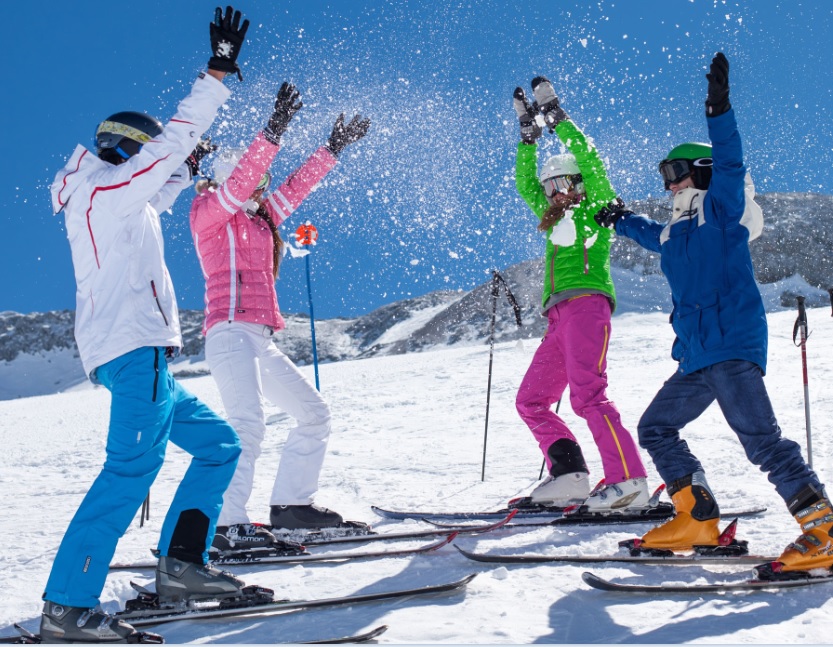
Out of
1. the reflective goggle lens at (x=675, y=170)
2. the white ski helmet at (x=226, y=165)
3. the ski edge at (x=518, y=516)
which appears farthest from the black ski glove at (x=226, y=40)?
the ski edge at (x=518, y=516)

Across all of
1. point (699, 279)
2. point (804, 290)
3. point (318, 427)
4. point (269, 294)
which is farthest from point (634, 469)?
point (804, 290)

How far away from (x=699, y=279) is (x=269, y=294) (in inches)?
106

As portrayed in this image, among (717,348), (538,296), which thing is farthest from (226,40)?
(538,296)

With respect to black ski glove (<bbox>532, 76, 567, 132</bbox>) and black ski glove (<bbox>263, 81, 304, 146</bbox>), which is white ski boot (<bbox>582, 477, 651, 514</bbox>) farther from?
black ski glove (<bbox>263, 81, 304, 146</bbox>)

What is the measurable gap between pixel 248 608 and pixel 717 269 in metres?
2.70

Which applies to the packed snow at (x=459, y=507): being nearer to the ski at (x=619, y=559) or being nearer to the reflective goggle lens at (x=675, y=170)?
the ski at (x=619, y=559)

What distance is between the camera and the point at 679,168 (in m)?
3.90

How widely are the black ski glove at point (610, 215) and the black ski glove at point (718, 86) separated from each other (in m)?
1.36

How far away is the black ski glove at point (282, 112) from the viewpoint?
450 centimetres

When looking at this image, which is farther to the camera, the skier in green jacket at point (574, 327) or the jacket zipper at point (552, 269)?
the jacket zipper at point (552, 269)

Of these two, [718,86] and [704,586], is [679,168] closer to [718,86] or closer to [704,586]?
[718,86]

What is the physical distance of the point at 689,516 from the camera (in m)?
3.82

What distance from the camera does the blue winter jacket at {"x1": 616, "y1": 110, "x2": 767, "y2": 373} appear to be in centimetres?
349

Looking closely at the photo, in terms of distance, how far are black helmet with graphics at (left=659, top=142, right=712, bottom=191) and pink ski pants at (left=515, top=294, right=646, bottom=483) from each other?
4.40 feet
